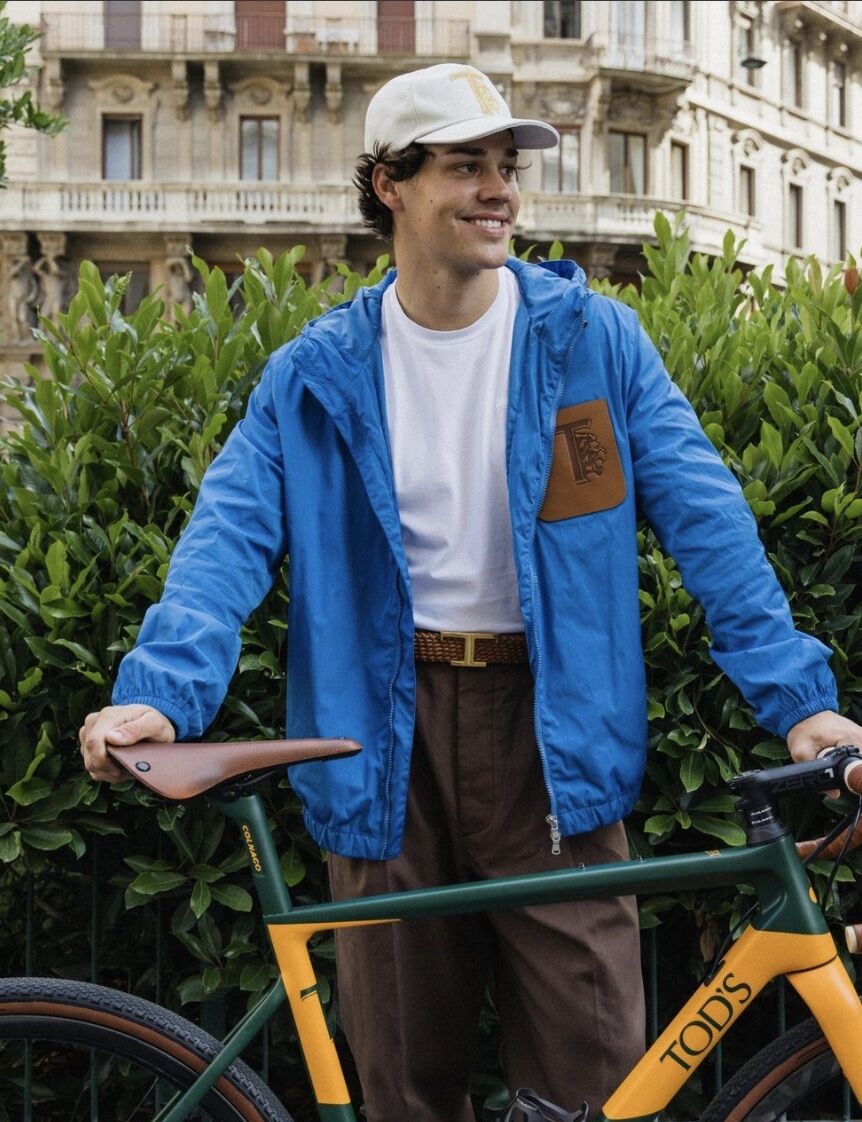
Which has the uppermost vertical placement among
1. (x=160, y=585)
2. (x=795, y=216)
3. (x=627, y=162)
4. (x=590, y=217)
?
Answer: (x=795, y=216)

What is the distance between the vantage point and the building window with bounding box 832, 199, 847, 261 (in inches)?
1361

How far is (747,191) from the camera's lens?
31.6 m

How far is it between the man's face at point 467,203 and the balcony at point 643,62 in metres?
26.8

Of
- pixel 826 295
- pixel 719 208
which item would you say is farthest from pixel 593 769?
pixel 719 208

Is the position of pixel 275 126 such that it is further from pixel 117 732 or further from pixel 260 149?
pixel 117 732

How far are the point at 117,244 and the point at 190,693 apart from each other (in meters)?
26.0

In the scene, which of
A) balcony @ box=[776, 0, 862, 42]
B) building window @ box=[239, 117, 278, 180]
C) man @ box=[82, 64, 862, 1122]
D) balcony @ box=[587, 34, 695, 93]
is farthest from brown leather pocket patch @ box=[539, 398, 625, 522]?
balcony @ box=[776, 0, 862, 42]

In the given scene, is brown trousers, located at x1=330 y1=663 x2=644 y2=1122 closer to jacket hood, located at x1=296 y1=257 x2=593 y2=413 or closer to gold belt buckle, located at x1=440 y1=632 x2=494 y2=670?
gold belt buckle, located at x1=440 y1=632 x2=494 y2=670

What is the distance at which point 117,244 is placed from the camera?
86.9 feet

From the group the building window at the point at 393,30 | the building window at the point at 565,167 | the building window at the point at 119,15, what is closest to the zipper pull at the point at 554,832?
the building window at the point at 565,167

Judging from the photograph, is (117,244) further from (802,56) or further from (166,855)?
(166,855)

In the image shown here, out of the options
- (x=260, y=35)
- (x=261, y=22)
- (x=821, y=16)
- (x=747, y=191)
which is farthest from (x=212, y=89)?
(x=821, y=16)

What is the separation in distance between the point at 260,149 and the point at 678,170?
351 inches

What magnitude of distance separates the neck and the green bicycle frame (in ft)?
2.52
